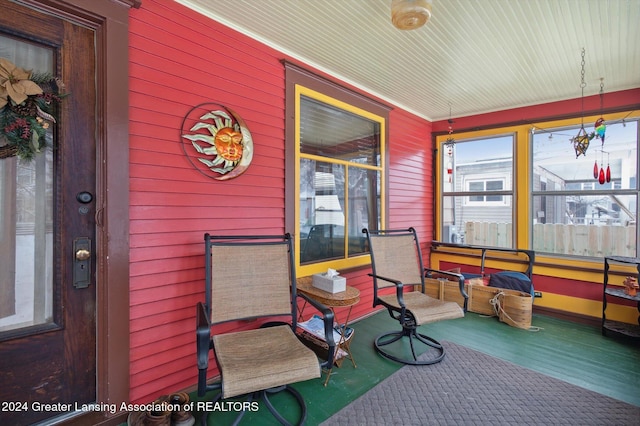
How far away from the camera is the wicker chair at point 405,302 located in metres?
2.51

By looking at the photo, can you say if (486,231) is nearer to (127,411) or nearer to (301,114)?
(301,114)

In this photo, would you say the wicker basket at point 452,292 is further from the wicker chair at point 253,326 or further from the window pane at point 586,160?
the wicker chair at point 253,326

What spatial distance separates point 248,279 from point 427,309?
1527 millimetres

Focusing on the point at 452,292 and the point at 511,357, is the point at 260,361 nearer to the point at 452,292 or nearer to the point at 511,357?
the point at 511,357

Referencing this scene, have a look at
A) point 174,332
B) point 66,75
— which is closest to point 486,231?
point 174,332

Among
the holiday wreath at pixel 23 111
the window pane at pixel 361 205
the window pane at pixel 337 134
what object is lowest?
the window pane at pixel 361 205

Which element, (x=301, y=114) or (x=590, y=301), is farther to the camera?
(x=590, y=301)

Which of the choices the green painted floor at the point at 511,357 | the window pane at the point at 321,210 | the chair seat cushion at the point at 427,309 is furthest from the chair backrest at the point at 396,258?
the green painted floor at the point at 511,357

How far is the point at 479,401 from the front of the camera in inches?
81.2

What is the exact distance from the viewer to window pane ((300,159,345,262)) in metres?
2.98

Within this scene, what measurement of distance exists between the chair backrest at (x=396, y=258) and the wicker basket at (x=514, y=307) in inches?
48.7

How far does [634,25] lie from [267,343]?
11.8 feet

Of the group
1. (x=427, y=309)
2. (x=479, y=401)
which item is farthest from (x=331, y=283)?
(x=479, y=401)

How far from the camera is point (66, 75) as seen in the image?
1.71 meters
